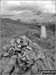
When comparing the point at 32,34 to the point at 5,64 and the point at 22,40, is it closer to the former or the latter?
the point at 22,40

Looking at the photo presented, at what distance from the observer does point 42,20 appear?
13.5 meters

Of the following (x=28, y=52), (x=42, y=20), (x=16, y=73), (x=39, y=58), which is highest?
(x=42, y=20)

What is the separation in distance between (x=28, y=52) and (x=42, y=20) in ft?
30.0

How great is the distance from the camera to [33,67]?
455cm

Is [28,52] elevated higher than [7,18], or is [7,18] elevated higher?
[7,18]

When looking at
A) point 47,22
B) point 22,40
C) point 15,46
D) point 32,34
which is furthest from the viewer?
point 47,22

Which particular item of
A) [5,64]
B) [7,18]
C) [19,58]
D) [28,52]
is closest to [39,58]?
[28,52]

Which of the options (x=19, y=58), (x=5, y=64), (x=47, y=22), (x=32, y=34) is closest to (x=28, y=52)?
(x=19, y=58)

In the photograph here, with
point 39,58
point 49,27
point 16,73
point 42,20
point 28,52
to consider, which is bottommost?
point 16,73

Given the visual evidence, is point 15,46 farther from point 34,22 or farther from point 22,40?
point 34,22

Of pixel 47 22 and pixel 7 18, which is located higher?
pixel 7 18

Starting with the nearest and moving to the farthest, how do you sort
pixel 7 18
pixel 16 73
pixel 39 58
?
pixel 16 73
pixel 39 58
pixel 7 18

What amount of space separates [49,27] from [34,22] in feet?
7.69

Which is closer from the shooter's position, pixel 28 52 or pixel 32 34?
pixel 28 52
